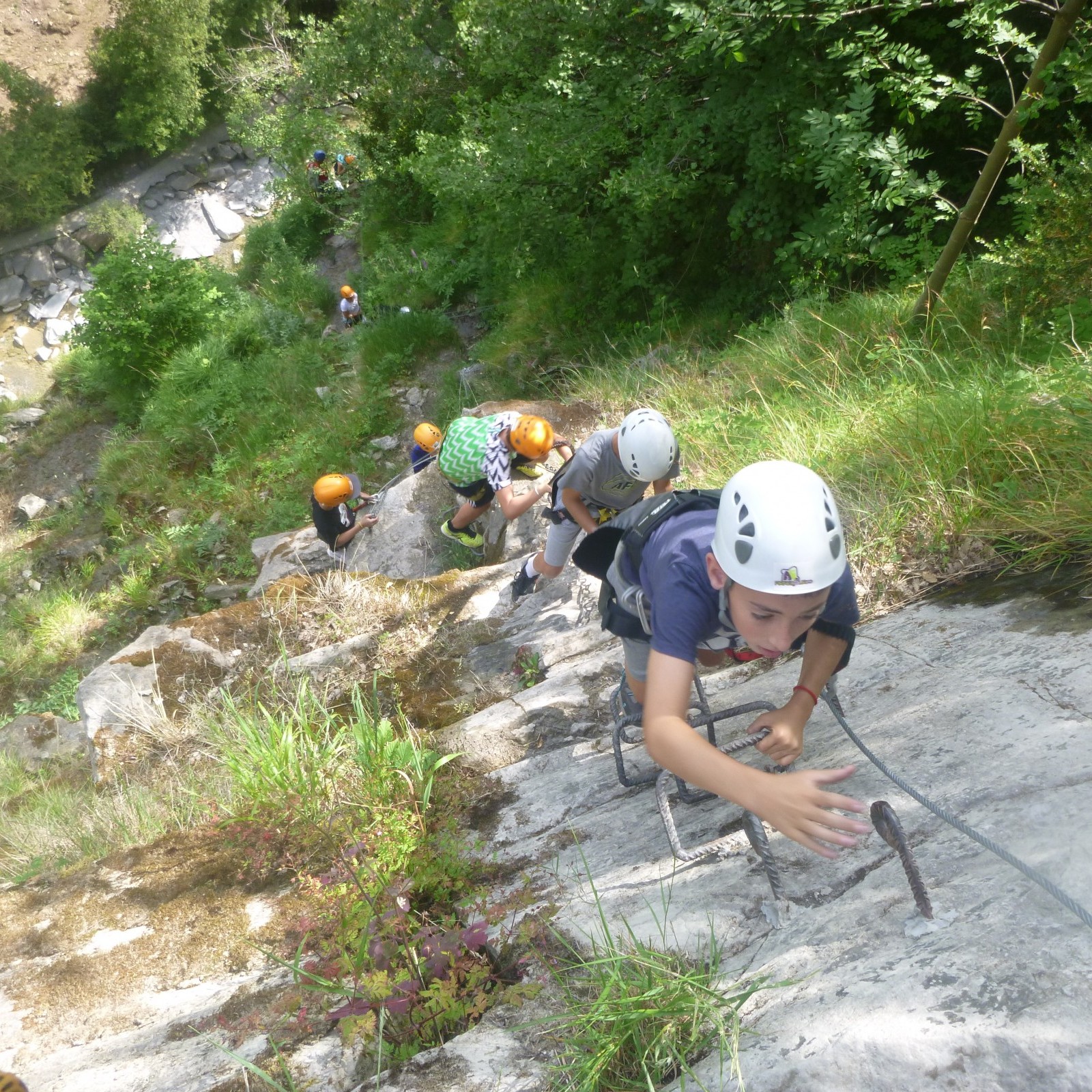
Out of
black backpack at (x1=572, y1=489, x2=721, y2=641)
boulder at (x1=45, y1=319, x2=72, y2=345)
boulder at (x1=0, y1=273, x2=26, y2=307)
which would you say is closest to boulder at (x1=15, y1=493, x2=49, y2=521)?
boulder at (x1=45, y1=319, x2=72, y2=345)

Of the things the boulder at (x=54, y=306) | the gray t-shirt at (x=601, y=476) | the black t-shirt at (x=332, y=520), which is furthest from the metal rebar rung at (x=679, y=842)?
the boulder at (x=54, y=306)

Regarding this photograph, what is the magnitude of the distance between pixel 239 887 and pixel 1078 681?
2927mm

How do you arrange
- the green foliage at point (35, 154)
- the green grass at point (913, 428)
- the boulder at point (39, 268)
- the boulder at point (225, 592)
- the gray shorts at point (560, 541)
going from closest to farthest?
the green grass at point (913, 428) → the gray shorts at point (560, 541) → the boulder at point (225, 592) → the green foliage at point (35, 154) → the boulder at point (39, 268)

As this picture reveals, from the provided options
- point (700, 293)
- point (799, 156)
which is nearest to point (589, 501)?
point (799, 156)

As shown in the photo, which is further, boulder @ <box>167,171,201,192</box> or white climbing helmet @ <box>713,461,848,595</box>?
boulder @ <box>167,171,201,192</box>

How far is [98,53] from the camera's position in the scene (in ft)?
70.6

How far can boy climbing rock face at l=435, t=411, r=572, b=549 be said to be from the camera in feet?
16.1

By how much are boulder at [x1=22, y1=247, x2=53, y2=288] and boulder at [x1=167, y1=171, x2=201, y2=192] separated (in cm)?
414

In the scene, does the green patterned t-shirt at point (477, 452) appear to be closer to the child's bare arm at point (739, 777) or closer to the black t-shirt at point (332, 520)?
the black t-shirt at point (332, 520)

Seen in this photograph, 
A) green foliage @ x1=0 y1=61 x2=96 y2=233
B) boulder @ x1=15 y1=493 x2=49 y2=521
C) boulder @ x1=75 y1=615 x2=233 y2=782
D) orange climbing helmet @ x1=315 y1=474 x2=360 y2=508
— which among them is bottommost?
boulder @ x1=75 y1=615 x2=233 y2=782

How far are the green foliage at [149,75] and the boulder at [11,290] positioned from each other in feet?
16.0

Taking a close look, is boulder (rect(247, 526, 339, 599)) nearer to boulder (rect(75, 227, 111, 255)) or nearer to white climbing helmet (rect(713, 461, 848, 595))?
white climbing helmet (rect(713, 461, 848, 595))

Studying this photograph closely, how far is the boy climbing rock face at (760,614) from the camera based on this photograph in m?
1.48

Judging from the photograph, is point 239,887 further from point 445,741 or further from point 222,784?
point 445,741
